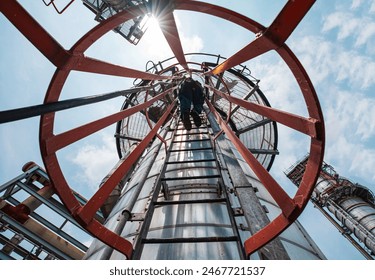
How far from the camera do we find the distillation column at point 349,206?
15234 millimetres

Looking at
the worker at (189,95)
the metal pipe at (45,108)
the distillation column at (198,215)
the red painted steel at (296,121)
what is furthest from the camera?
the worker at (189,95)

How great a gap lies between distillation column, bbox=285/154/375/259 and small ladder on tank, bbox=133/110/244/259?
51.5ft

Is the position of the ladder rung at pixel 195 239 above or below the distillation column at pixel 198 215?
below

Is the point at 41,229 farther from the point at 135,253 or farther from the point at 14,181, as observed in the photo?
the point at 135,253

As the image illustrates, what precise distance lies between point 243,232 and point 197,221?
61 centimetres

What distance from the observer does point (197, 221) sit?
299cm

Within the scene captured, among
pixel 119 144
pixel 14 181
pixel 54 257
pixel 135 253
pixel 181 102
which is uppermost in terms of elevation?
pixel 119 144

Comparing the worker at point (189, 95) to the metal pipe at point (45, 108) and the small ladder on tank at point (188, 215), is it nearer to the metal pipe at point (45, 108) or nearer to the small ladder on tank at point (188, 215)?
the small ladder on tank at point (188, 215)

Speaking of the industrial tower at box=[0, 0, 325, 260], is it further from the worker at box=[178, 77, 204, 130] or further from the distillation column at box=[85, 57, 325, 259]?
the worker at box=[178, 77, 204, 130]

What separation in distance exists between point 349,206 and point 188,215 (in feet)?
62.5

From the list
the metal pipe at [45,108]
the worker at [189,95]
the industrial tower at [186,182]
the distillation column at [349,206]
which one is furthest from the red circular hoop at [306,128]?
the distillation column at [349,206]

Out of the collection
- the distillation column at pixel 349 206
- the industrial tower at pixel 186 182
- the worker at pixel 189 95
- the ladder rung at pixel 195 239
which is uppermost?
the distillation column at pixel 349 206

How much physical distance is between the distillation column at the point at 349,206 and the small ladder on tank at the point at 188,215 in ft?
51.5

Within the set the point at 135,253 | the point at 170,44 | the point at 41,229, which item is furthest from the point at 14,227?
the point at 170,44
